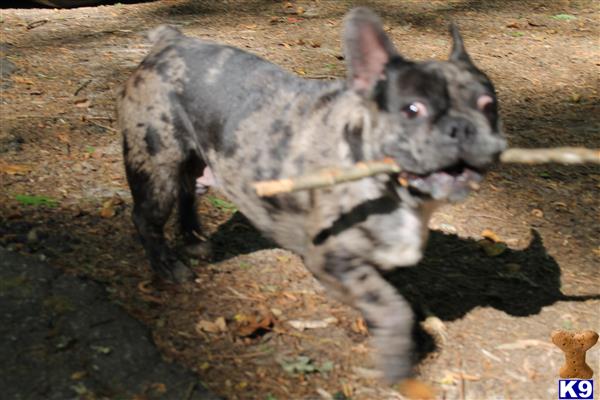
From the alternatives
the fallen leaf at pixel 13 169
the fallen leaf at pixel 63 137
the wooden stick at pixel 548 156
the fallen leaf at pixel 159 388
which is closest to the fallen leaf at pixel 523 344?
the wooden stick at pixel 548 156

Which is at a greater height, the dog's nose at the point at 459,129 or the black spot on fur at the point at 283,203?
the dog's nose at the point at 459,129

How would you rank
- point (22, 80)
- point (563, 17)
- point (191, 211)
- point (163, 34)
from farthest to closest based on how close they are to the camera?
point (563, 17)
point (22, 80)
point (191, 211)
point (163, 34)

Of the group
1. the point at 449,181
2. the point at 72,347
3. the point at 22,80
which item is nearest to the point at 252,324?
the point at 72,347

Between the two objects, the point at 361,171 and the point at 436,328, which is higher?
the point at 361,171

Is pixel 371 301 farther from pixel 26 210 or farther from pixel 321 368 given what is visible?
pixel 26 210

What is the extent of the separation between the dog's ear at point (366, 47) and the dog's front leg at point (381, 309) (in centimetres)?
86

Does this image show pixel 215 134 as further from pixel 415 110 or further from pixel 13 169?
→ pixel 13 169

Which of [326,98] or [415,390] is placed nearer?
[415,390]

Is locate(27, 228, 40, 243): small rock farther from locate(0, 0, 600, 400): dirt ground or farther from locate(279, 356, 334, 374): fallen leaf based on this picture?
locate(279, 356, 334, 374): fallen leaf

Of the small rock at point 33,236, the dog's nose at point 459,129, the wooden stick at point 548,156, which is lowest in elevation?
the small rock at point 33,236

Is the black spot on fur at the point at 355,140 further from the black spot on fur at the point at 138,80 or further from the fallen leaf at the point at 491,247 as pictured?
the fallen leaf at the point at 491,247

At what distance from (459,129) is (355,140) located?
563 millimetres

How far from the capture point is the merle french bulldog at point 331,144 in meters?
3.67

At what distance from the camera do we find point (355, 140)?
3947 millimetres
